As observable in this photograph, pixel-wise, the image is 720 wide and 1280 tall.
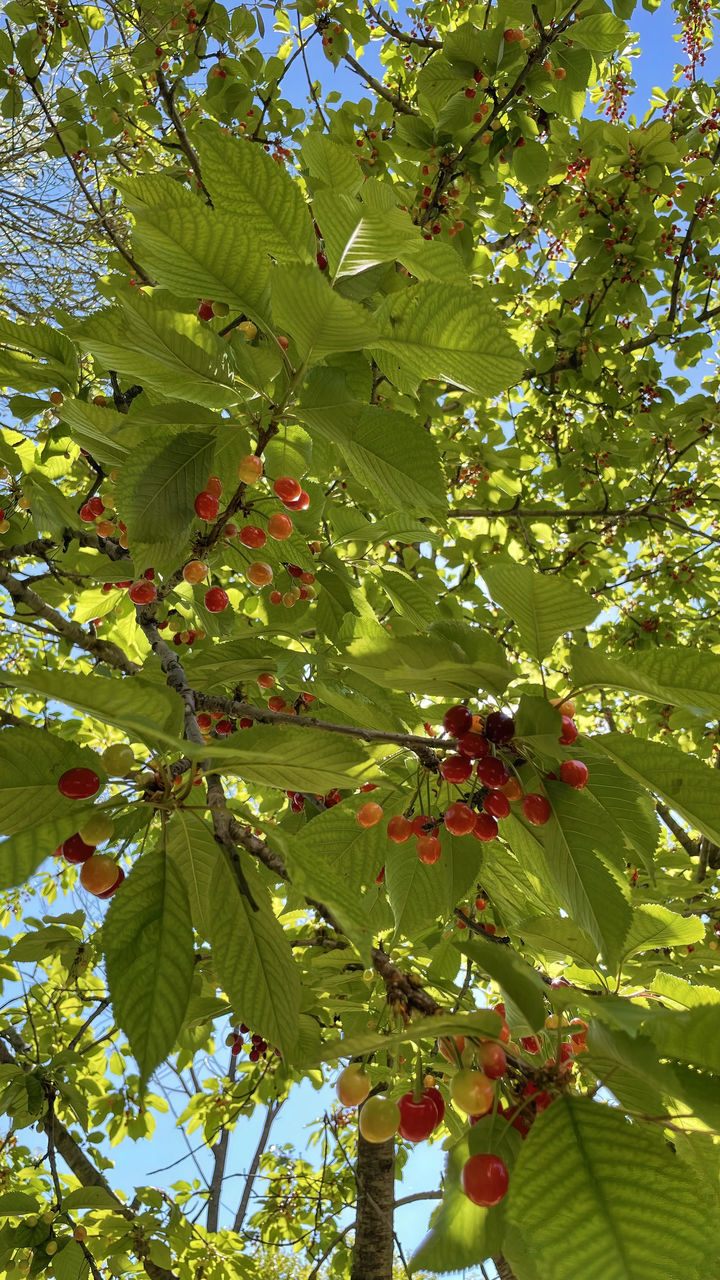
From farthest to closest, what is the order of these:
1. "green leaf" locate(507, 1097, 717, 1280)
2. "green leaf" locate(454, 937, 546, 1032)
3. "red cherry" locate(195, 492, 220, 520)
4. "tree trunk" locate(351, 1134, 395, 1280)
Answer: "tree trunk" locate(351, 1134, 395, 1280)
"red cherry" locate(195, 492, 220, 520)
"green leaf" locate(454, 937, 546, 1032)
"green leaf" locate(507, 1097, 717, 1280)

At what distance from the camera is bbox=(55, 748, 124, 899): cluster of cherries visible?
903 millimetres

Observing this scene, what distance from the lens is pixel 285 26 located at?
→ 453 cm

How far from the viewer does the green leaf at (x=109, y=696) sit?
2.39 ft

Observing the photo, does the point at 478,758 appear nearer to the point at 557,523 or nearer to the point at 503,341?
the point at 503,341

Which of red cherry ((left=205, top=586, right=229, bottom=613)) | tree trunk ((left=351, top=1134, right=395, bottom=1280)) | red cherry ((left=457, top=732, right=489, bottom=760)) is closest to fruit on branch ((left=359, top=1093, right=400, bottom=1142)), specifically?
red cherry ((left=457, top=732, right=489, bottom=760))

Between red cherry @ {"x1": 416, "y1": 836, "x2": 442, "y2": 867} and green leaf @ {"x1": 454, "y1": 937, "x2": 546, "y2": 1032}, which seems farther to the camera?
red cherry @ {"x1": 416, "y1": 836, "x2": 442, "y2": 867}

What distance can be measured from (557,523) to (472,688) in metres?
4.55

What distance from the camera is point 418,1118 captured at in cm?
96

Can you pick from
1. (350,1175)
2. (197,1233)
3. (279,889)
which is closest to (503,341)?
(279,889)

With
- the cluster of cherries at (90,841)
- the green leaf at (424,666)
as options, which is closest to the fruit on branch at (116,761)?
the cluster of cherries at (90,841)

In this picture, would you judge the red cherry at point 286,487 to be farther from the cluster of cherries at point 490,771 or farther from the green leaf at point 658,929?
the green leaf at point 658,929

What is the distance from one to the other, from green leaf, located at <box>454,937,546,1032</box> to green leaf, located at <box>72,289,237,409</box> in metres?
0.88

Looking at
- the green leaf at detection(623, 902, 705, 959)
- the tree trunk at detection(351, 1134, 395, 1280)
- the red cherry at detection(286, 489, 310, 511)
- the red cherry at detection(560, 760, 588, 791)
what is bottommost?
the tree trunk at detection(351, 1134, 395, 1280)

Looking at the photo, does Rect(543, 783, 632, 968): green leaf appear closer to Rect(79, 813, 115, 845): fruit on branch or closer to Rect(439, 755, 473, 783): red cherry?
Rect(439, 755, 473, 783): red cherry
